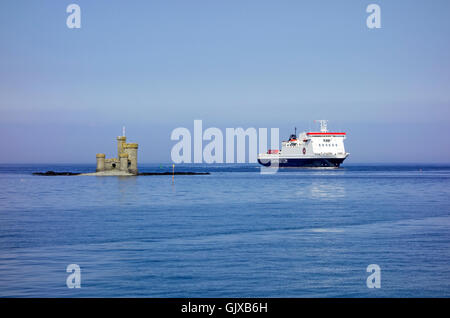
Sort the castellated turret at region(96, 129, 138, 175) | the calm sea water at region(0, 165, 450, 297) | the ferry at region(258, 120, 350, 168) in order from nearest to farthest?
the calm sea water at region(0, 165, 450, 297)
the castellated turret at region(96, 129, 138, 175)
the ferry at region(258, 120, 350, 168)

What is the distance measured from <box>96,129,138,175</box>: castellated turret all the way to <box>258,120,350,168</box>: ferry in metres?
51.8

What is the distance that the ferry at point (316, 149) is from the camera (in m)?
128

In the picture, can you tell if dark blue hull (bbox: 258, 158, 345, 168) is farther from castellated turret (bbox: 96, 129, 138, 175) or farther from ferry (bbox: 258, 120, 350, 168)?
castellated turret (bbox: 96, 129, 138, 175)

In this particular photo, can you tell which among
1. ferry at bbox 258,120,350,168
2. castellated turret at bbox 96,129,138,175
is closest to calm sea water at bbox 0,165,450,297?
castellated turret at bbox 96,129,138,175

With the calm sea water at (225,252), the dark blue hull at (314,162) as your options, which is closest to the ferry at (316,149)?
the dark blue hull at (314,162)

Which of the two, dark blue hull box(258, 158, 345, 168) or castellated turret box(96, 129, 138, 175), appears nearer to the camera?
castellated turret box(96, 129, 138, 175)

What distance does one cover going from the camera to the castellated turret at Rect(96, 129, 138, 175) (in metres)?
88.1

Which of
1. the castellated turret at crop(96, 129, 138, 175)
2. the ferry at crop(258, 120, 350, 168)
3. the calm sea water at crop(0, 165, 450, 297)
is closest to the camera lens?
the calm sea water at crop(0, 165, 450, 297)

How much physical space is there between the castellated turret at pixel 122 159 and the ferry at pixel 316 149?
51797mm

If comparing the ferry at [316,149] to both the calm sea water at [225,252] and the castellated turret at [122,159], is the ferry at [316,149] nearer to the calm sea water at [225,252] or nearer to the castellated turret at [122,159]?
→ the castellated turret at [122,159]
